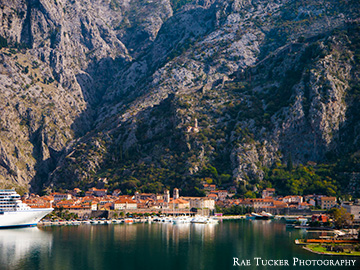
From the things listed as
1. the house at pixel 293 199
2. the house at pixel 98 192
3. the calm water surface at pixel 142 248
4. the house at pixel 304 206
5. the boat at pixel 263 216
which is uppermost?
the house at pixel 98 192

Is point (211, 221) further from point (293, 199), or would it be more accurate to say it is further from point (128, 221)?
point (293, 199)

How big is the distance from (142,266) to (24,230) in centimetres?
6034

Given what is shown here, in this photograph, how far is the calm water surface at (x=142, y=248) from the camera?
81.8 metres

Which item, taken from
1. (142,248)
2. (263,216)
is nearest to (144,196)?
(263,216)

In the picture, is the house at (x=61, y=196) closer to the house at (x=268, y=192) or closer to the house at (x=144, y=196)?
the house at (x=144, y=196)

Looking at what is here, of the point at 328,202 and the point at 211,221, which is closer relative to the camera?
the point at 211,221

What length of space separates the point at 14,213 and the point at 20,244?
119 ft

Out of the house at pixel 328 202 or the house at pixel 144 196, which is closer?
the house at pixel 328 202

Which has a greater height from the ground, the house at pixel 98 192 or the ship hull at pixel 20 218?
the house at pixel 98 192

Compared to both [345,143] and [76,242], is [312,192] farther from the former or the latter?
[76,242]

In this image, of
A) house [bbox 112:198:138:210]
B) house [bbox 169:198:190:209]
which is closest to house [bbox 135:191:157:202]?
house [bbox 112:198:138:210]

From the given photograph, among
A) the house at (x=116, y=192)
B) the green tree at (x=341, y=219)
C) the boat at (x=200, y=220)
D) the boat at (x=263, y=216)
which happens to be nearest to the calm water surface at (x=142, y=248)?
the green tree at (x=341, y=219)

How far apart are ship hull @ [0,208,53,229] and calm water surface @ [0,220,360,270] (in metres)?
5.65

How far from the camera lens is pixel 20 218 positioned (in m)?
135
